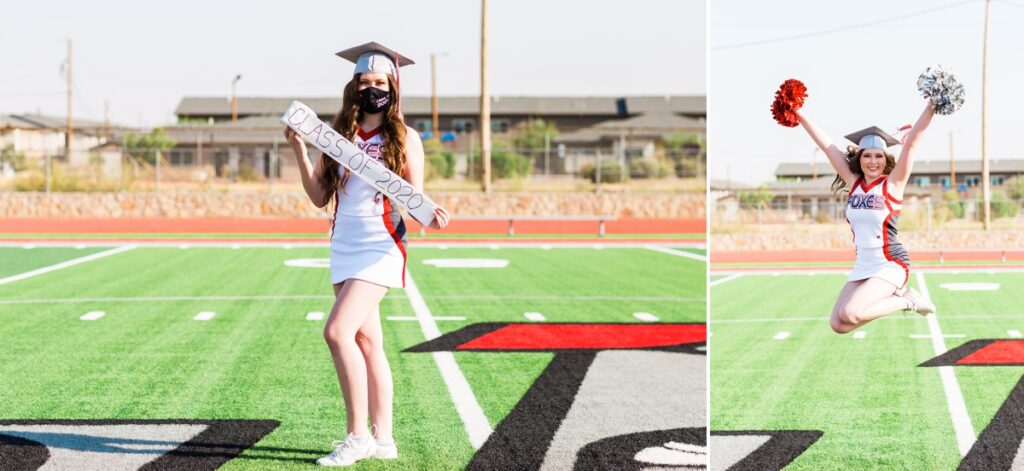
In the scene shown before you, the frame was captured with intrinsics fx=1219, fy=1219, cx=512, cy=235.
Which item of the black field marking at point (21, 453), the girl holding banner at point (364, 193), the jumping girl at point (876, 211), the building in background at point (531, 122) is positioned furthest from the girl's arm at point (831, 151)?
the building in background at point (531, 122)

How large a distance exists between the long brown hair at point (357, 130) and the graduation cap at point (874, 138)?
6.75ft

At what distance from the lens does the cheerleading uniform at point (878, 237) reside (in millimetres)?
3109

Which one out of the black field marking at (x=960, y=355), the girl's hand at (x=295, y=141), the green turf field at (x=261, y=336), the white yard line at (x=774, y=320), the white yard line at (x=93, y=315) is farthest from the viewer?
the white yard line at (x=774, y=320)

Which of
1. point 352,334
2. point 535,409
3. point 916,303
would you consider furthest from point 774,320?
point 916,303

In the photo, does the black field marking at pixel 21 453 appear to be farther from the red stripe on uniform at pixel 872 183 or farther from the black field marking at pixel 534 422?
the red stripe on uniform at pixel 872 183

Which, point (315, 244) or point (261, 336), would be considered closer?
point (261, 336)

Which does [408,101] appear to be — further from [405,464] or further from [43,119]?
[405,464]

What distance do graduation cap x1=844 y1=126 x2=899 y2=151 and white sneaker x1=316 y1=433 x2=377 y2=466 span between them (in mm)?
2729

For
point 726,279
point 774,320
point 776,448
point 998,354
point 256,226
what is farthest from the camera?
point 256,226

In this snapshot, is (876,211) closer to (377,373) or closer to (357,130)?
(357,130)

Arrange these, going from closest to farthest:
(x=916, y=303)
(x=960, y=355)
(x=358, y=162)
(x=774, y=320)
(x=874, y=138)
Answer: (x=874, y=138), (x=916, y=303), (x=358, y=162), (x=960, y=355), (x=774, y=320)

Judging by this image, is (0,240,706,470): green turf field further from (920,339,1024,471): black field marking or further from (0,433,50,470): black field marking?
(920,339,1024,471): black field marking

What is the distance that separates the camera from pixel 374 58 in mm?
4684

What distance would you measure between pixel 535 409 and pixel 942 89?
403cm
